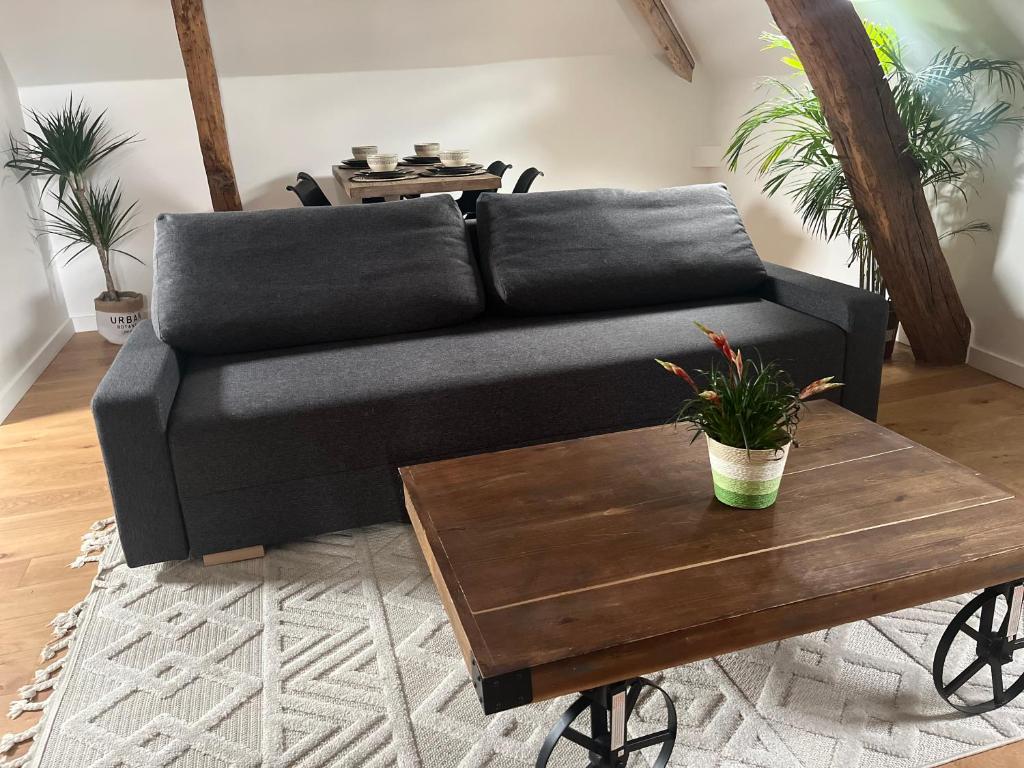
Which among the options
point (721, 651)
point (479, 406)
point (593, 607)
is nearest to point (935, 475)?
point (721, 651)

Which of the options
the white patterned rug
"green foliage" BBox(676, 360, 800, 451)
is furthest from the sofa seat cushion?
"green foliage" BBox(676, 360, 800, 451)

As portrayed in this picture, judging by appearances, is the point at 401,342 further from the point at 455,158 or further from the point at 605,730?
the point at 455,158

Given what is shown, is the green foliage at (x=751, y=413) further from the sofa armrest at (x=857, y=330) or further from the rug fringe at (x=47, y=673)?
the rug fringe at (x=47, y=673)

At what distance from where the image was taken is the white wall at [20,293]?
3.57 metres

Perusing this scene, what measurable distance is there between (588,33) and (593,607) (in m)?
4.46

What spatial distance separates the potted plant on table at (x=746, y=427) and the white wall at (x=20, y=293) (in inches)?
117

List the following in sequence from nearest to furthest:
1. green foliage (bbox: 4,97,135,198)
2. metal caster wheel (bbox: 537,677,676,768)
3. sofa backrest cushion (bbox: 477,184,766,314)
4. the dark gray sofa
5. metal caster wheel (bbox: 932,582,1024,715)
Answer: metal caster wheel (bbox: 537,677,676,768), metal caster wheel (bbox: 932,582,1024,715), the dark gray sofa, sofa backrest cushion (bbox: 477,184,766,314), green foliage (bbox: 4,97,135,198)

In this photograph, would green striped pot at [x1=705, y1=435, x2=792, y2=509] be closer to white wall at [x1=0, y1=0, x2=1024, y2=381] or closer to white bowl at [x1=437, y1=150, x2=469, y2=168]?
white wall at [x1=0, y1=0, x2=1024, y2=381]

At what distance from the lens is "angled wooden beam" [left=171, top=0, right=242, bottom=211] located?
377cm

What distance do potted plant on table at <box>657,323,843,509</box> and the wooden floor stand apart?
2.06 ft

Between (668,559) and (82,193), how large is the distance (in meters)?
3.93

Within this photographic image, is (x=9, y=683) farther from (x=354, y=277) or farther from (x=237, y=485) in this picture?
(x=354, y=277)

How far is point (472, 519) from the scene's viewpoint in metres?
1.59

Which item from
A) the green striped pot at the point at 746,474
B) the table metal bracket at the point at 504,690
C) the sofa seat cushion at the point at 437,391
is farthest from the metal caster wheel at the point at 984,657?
the sofa seat cushion at the point at 437,391
